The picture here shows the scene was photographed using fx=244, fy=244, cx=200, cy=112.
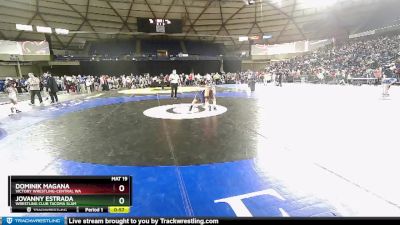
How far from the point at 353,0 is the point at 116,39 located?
30859mm

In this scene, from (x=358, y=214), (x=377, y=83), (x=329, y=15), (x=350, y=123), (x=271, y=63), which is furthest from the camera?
(x=271, y=63)

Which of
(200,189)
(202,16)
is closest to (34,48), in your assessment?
(202,16)

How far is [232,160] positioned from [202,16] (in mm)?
32938

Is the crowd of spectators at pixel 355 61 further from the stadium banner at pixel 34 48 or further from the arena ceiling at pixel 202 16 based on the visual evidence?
the stadium banner at pixel 34 48

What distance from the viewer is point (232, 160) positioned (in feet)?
12.4

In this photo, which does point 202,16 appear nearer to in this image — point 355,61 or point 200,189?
point 355,61

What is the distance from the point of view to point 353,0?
27.3 m

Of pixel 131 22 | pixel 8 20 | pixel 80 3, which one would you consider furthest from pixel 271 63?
pixel 8 20

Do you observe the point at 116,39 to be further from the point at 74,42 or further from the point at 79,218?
the point at 79,218

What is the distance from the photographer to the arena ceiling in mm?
26359

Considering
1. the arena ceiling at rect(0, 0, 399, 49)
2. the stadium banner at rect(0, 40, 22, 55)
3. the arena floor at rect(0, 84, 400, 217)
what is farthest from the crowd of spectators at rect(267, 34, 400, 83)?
the stadium banner at rect(0, 40, 22, 55)
